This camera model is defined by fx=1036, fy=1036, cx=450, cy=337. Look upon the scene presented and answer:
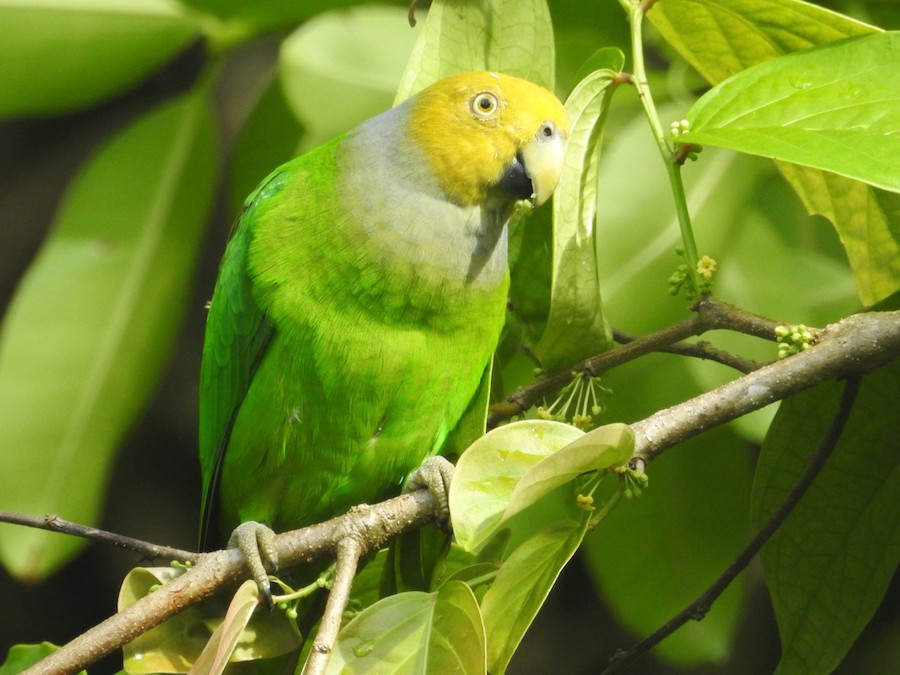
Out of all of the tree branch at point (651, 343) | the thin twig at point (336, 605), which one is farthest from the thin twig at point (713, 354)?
the thin twig at point (336, 605)

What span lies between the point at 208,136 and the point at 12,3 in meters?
0.43

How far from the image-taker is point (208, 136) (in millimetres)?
2074

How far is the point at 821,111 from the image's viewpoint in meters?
1.21

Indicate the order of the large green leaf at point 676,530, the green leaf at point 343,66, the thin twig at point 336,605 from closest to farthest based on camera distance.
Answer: the thin twig at point 336,605
the large green leaf at point 676,530
the green leaf at point 343,66

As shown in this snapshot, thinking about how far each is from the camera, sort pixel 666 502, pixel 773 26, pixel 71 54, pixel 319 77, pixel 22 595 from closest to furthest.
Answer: pixel 773 26
pixel 666 502
pixel 319 77
pixel 71 54
pixel 22 595

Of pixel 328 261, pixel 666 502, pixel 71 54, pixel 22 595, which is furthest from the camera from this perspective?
pixel 22 595

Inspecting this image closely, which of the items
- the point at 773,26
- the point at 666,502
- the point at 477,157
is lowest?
the point at 666,502

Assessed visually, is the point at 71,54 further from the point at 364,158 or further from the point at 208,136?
the point at 364,158

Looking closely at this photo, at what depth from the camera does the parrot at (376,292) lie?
1.49 m

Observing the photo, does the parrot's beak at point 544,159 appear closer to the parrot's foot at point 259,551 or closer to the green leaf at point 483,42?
the green leaf at point 483,42

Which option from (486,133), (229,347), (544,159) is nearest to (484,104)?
(486,133)

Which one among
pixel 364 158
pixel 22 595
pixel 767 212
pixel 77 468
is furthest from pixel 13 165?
pixel 767 212

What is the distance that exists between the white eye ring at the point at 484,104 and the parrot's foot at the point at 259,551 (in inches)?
26.8

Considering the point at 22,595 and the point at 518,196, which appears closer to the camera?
the point at 518,196
